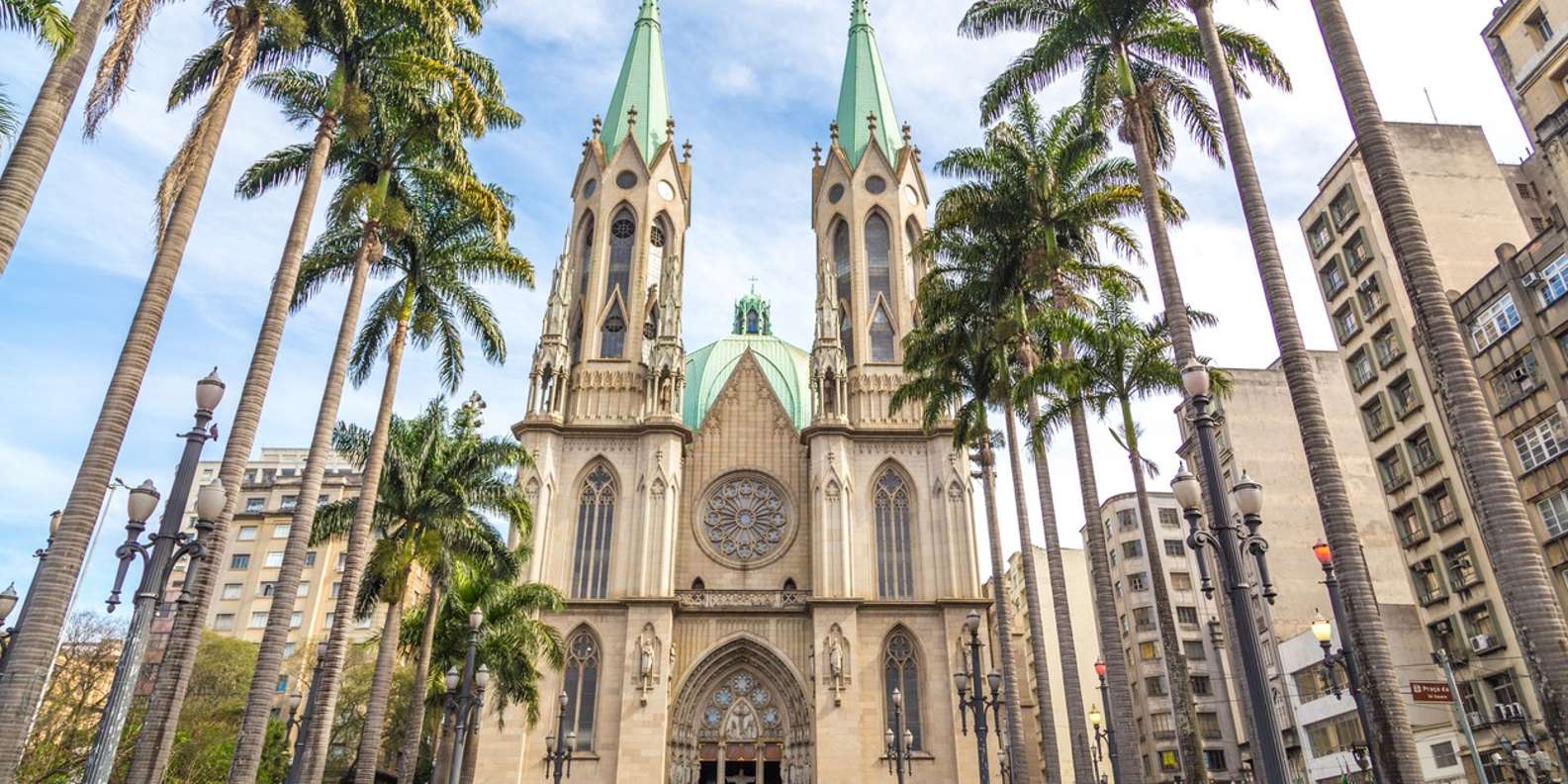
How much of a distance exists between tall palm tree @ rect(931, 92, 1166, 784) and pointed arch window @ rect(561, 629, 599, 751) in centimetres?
1862

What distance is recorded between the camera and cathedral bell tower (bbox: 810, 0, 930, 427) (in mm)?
42469

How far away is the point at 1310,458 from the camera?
13047 millimetres

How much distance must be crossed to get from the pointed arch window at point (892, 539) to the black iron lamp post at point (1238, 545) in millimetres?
27025

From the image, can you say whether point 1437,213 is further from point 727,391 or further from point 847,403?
point 727,391

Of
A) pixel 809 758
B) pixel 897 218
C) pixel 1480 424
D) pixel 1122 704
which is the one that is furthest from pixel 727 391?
pixel 1480 424

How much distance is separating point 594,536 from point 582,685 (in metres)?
5.87

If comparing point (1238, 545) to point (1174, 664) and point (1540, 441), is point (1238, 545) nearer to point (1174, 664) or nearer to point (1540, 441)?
point (1174, 664)

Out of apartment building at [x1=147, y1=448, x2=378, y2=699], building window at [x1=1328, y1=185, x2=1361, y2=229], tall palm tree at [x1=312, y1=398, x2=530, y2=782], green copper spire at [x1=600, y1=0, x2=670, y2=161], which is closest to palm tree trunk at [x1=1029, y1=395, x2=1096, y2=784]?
tall palm tree at [x1=312, y1=398, x2=530, y2=782]

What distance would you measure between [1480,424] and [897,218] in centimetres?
3692

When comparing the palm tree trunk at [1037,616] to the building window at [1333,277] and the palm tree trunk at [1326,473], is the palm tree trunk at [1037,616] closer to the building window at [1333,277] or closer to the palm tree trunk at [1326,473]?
the palm tree trunk at [1326,473]

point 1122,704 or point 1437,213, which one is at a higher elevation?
point 1437,213

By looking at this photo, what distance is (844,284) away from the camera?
46062 millimetres

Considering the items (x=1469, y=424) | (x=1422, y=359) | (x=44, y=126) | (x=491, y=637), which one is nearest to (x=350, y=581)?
(x=491, y=637)

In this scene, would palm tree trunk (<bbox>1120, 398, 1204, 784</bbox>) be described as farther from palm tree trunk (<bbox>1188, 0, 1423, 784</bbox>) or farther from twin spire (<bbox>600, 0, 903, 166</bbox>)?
twin spire (<bbox>600, 0, 903, 166</bbox>)
